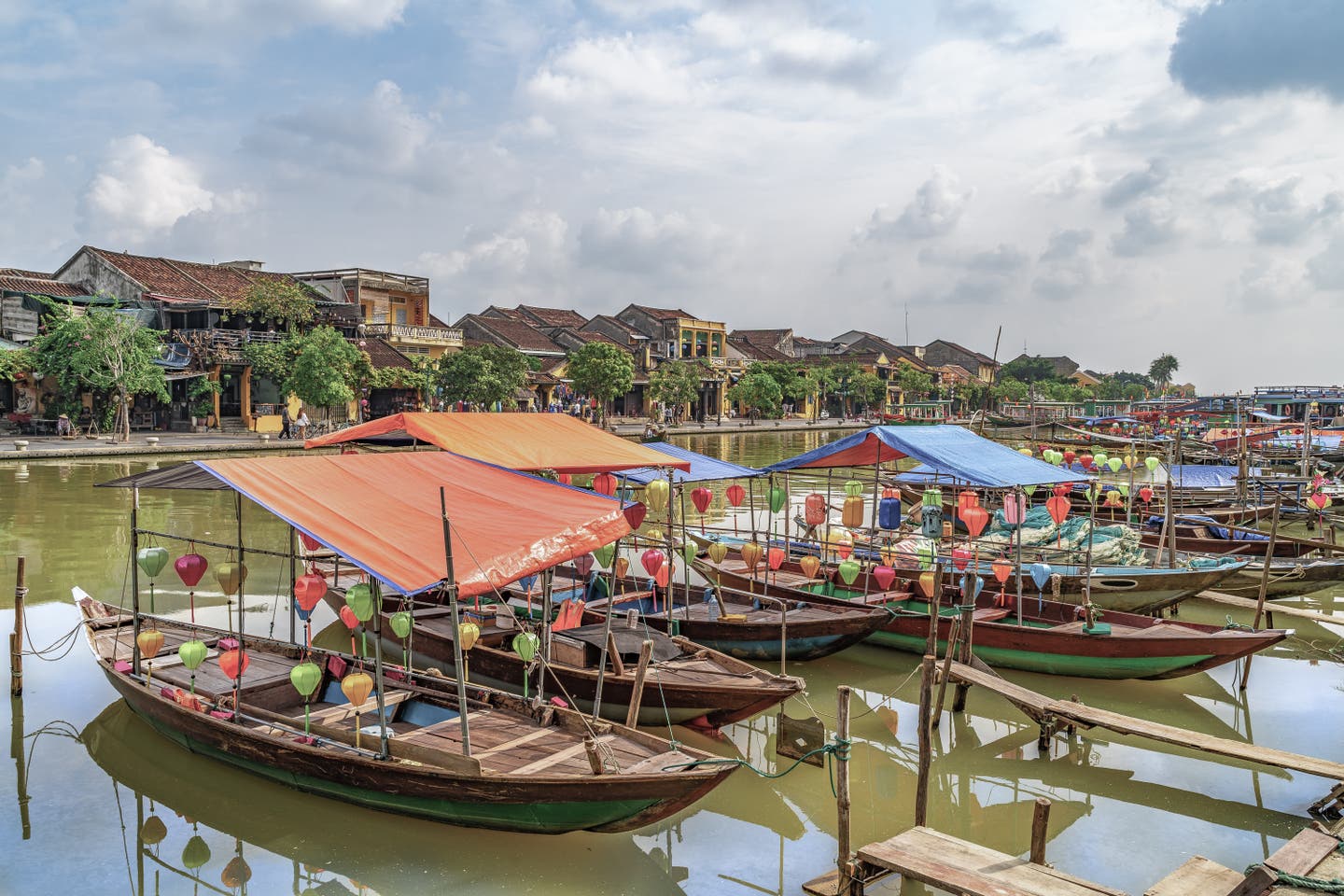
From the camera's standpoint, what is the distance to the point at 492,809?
263 inches

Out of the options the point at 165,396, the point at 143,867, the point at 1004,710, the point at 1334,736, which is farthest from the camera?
the point at 165,396

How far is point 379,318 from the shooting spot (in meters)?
45.7

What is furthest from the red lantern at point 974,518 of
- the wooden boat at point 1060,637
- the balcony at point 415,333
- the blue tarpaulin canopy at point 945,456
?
the balcony at point 415,333

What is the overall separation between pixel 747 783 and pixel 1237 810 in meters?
3.99

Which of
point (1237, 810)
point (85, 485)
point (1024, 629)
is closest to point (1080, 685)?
point (1024, 629)

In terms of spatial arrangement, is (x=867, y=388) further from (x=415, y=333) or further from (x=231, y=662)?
(x=231, y=662)

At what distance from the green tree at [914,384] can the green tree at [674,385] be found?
24318 mm

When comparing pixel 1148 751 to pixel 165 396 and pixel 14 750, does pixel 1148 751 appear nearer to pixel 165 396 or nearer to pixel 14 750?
pixel 14 750

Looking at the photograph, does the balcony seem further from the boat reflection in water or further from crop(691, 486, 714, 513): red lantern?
the boat reflection in water

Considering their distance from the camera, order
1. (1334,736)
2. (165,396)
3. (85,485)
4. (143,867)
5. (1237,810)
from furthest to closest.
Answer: (165,396), (85,485), (1334,736), (1237,810), (143,867)

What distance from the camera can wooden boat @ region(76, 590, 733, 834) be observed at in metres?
6.50

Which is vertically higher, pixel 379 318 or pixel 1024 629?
pixel 379 318

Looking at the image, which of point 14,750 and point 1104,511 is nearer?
point 14,750

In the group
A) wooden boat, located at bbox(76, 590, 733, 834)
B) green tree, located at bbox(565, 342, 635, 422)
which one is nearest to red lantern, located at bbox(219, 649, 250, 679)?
wooden boat, located at bbox(76, 590, 733, 834)
